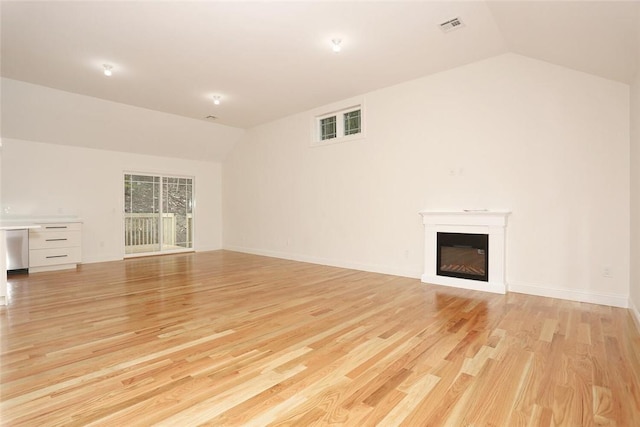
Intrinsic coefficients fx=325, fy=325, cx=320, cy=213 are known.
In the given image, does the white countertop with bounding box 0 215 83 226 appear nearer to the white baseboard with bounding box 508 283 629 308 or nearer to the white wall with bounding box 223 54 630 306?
the white wall with bounding box 223 54 630 306

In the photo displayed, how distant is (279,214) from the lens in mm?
7367

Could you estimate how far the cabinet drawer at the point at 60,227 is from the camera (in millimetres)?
5618

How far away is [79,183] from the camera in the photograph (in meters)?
6.72

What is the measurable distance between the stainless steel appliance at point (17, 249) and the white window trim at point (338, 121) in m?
5.26

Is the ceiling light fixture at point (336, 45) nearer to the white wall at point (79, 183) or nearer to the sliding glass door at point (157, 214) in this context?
the white wall at point (79, 183)

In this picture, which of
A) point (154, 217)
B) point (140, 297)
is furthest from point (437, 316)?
point (154, 217)

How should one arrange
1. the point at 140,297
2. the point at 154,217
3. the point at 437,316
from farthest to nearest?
1. the point at 154,217
2. the point at 140,297
3. the point at 437,316

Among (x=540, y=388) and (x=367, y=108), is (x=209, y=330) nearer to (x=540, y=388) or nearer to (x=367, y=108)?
(x=540, y=388)

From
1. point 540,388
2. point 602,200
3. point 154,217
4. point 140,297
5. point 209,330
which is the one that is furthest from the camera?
point 154,217

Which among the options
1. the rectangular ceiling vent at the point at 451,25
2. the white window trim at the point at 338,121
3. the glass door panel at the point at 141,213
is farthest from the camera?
the glass door panel at the point at 141,213

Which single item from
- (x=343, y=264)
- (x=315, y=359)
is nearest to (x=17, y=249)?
(x=343, y=264)

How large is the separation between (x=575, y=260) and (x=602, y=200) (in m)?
0.74

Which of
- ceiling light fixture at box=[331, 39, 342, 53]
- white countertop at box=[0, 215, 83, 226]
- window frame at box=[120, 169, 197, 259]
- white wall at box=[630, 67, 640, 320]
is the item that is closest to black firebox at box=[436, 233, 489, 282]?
white wall at box=[630, 67, 640, 320]

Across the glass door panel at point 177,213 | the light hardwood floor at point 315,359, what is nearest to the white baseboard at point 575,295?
the light hardwood floor at point 315,359
